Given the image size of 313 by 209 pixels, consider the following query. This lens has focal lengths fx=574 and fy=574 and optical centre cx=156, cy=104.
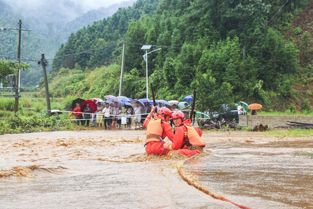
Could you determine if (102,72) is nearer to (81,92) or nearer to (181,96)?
(81,92)

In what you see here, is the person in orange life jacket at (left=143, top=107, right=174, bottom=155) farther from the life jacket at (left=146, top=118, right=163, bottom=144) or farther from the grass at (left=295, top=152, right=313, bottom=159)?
the grass at (left=295, top=152, right=313, bottom=159)

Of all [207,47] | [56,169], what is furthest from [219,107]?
[56,169]

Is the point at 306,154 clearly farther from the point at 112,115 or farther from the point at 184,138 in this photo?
the point at 112,115

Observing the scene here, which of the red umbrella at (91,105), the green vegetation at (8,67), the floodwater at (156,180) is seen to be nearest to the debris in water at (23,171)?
the floodwater at (156,180)

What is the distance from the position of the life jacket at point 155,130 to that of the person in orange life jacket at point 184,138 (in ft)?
1.21

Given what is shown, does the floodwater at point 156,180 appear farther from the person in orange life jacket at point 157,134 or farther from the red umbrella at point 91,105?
the red umbrella at point 91,105

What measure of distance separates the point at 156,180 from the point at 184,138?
4.63 meters

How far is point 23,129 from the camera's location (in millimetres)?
28766

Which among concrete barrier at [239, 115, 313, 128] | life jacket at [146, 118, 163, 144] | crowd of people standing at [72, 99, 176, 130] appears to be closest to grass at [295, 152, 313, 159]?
life jacket at [146, 118, 163, 144]

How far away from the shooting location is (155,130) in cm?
1380

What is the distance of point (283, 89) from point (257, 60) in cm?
310

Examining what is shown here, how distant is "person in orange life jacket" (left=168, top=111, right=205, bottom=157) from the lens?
13805 millimetres

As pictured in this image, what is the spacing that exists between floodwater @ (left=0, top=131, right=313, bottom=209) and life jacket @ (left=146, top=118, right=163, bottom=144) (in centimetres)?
51

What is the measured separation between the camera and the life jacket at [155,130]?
543 inches
